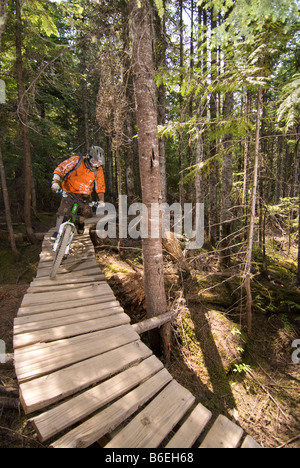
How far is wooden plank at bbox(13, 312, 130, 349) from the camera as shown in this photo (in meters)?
3.29

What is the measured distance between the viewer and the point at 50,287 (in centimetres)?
480

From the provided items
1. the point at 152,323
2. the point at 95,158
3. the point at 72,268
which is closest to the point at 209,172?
the point at 95,158

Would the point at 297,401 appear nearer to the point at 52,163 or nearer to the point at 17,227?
the point at 17,227

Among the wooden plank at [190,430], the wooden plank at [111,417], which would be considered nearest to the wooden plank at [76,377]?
the wooden plank at [111,417]

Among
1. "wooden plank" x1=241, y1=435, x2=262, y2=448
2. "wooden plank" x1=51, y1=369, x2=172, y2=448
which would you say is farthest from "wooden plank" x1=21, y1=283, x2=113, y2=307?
"wooden plank" x1=241, y1=435, x2=262, y2=448

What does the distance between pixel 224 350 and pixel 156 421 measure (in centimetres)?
366

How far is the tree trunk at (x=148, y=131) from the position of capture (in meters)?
4.18

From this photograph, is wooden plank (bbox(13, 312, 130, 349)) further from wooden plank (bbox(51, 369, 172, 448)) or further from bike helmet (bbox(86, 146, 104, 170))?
bike helmet (bbox(86, 146, 104, 170))

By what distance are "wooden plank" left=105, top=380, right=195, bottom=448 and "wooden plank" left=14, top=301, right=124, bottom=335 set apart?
68.4 inches

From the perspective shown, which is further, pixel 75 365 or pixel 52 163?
pixel 52 163

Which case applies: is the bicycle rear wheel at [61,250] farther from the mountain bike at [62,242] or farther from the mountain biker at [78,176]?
the mountain biker at [78,176]

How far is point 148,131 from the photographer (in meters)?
4.46

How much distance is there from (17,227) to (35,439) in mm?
13767

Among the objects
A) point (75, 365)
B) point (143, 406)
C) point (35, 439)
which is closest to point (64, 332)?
point (75, 365)
